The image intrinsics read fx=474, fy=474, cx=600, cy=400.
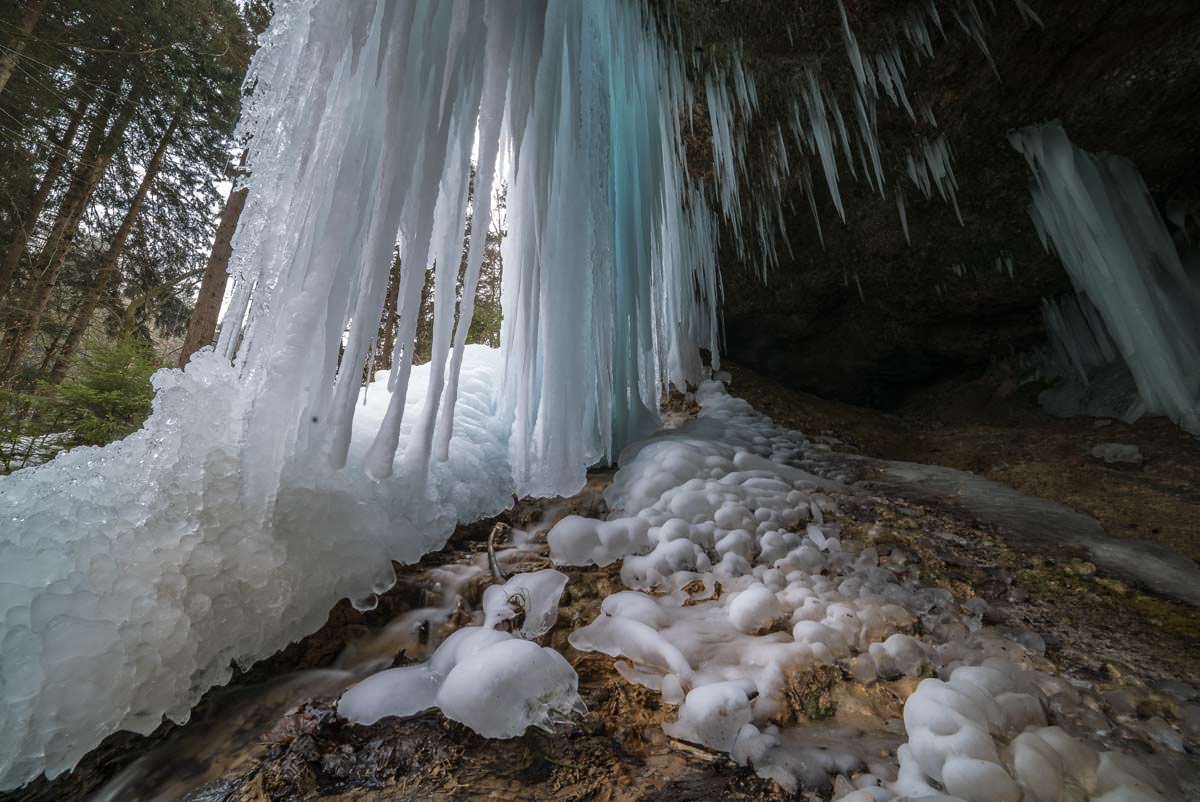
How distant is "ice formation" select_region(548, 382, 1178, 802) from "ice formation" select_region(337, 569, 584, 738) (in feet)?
0.97

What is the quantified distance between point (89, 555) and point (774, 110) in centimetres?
509

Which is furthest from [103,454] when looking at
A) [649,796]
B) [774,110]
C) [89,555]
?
[774,110]

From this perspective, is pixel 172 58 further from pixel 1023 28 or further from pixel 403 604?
pixel 1023 28

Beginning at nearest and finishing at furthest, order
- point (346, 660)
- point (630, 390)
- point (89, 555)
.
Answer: point (89, 555) → point (346, 660) → point (630, 390)

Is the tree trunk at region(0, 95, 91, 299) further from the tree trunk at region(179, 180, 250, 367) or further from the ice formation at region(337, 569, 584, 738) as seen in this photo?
the ice formation at region(337, 569, 584, 738)

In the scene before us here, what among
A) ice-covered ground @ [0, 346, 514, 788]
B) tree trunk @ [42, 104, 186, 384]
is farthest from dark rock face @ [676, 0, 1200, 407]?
tree trunk @ [42, 104, 186, 384]

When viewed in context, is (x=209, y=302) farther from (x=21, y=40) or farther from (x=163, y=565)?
(x=163, y=565)

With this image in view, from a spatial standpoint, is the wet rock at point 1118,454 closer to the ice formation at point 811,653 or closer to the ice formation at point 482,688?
the ice formation at point 811,653

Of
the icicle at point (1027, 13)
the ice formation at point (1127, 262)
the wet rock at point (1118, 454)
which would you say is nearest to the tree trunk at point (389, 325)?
the icicle at point (1027, 13)

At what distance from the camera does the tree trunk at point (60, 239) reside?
6.20m

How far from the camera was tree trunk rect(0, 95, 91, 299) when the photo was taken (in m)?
6.02

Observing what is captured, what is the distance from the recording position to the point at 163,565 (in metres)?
1.46

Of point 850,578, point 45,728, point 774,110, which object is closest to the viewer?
point 45,728

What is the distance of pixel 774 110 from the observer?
417cm
